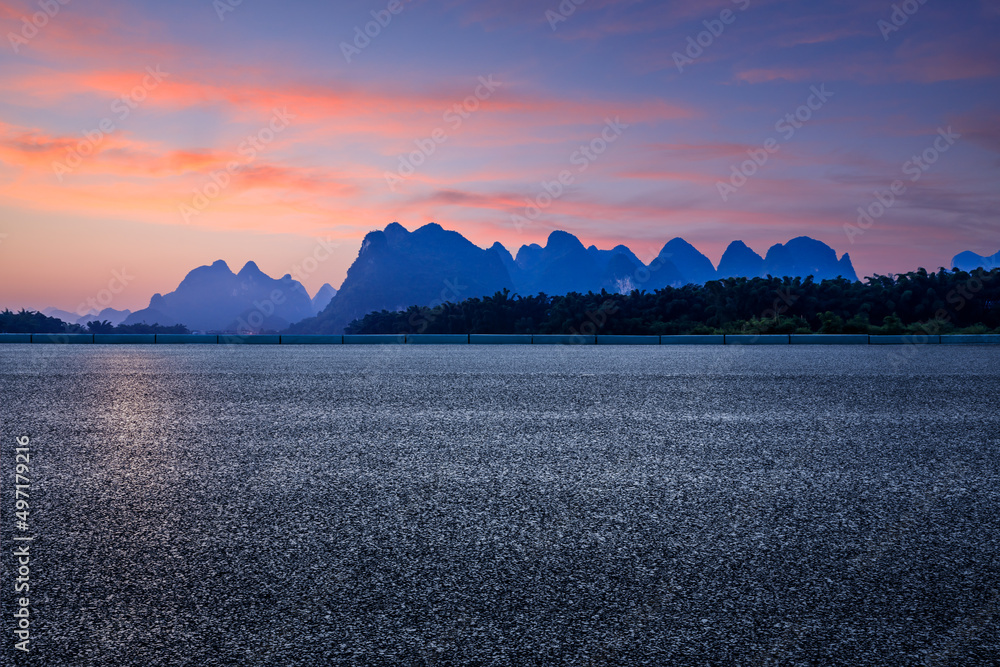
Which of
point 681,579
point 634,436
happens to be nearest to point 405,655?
point 681,579

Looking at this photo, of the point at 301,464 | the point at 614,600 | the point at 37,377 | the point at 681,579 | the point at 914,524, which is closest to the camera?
the point at 614,600

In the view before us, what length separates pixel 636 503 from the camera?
472cm

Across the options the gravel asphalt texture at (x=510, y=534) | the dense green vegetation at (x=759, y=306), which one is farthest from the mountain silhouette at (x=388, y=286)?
the gravel asphalt texture at (x=510, y=534)

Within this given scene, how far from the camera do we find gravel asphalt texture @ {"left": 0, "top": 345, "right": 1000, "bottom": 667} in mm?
2803

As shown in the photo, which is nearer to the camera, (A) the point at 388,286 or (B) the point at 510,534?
(B) the point at 510,534

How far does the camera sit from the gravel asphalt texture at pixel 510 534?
2803 millimetres

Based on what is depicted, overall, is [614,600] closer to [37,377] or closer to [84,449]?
[84,449]

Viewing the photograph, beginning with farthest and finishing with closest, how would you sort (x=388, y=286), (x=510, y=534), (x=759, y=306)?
(x=388, y=286) → (x=759, y=306) → (x=510, y=534)

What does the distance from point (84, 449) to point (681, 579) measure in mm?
5633

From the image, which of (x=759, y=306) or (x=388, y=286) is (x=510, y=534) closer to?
(x=759, y=306)

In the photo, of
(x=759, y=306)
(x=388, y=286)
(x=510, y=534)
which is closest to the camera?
(x=510, y=534)

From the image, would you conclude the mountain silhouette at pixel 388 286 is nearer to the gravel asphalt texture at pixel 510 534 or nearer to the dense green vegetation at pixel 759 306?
the dense green vegetation at pixel 759 306

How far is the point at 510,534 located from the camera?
4047 mm

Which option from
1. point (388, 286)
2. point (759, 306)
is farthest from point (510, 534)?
point (388, 286)
